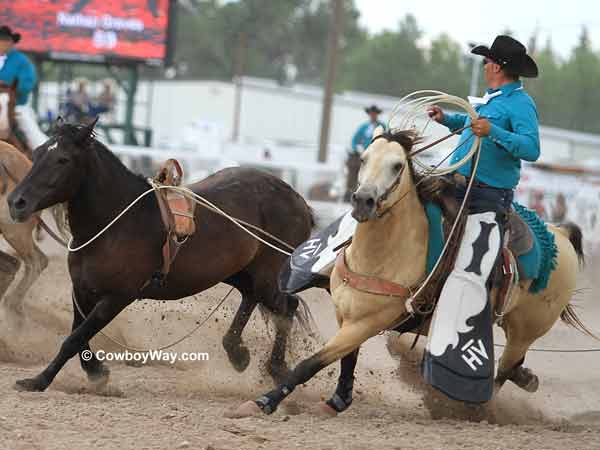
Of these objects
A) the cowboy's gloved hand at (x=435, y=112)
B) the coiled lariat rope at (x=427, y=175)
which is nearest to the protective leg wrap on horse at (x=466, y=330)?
the coiled lariat rope at (x=427, y=175)

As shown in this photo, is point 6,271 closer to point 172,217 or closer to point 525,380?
point 172,217

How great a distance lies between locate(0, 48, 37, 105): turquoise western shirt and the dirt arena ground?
1816 mm

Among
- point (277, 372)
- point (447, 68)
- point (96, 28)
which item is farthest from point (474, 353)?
point (447, 68)

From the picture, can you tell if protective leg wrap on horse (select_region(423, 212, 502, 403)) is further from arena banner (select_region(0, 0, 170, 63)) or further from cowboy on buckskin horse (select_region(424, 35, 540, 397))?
arena banner (select_region(0, 0, 170, 63))

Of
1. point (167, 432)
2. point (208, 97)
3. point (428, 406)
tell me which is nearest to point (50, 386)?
point (167, 432)

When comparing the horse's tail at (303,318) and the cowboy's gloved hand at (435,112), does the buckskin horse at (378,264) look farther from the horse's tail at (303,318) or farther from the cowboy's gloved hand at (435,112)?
the horse's tail at (303,318)

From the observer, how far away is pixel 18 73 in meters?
9.15

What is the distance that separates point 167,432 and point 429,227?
72.1 inches

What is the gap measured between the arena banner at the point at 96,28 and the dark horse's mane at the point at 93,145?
13.9 meters

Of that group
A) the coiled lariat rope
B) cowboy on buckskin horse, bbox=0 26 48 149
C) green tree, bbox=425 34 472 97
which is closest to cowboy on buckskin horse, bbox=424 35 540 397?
the coiled lariat rope

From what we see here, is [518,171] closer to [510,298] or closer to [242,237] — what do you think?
[510,298]

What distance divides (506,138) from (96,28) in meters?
15.8

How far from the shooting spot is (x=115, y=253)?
598cm

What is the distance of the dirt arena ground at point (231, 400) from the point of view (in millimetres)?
4887
